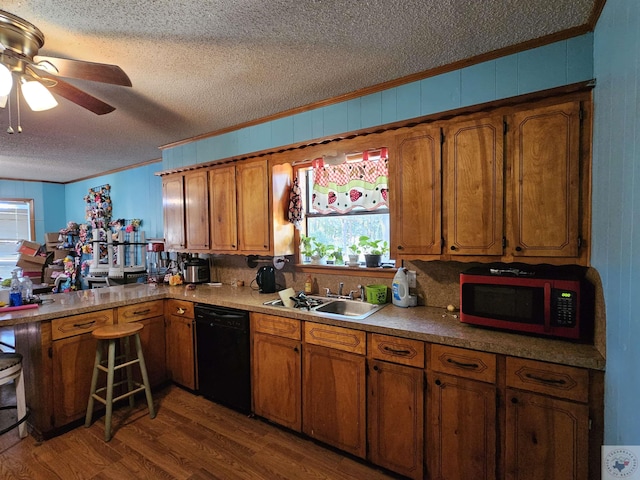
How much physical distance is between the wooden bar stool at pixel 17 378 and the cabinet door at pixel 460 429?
8.71 feet

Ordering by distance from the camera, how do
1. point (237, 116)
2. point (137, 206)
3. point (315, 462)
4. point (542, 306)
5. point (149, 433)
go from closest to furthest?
point (542, 306) → point (315, 462) → point (149, 433) → point (237, 116) → point (137, 206)

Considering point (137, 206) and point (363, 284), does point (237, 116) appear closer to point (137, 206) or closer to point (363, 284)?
point (363, 284)

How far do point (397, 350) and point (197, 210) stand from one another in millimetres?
2441

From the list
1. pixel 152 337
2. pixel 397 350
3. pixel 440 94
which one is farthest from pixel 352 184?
pixel 152 337

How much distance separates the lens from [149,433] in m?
2.26

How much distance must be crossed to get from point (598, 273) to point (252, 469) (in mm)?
2191

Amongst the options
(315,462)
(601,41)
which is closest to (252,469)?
(315,462)

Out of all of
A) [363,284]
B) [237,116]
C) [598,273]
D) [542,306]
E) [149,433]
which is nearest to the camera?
[598,273]

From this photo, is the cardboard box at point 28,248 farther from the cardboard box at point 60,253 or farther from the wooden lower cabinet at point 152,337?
the wooden lower cabinet at point 152,337

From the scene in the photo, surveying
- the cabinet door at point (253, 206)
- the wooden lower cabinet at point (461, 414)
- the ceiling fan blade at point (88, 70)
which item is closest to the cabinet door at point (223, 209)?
the cabinet door at point (253, 206)

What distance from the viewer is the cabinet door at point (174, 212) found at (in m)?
3.35

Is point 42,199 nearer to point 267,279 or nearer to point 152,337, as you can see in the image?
point 152,337

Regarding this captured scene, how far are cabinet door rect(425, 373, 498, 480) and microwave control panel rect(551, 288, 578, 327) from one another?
18.2 inches

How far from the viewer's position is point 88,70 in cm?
152
